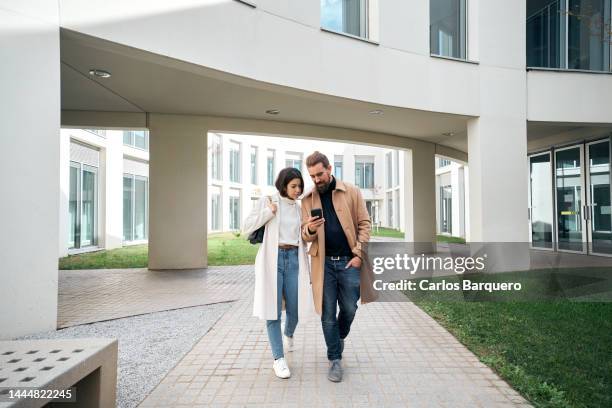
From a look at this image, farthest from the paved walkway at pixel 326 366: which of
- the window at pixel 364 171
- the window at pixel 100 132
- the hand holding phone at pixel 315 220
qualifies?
the window at pixel 364 171

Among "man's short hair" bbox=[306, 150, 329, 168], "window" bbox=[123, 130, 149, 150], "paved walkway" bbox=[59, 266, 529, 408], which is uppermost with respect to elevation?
"window" bbox=[123, 130, 149, 150]

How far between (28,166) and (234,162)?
96.5ft

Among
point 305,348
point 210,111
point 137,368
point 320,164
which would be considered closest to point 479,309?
point 305,348

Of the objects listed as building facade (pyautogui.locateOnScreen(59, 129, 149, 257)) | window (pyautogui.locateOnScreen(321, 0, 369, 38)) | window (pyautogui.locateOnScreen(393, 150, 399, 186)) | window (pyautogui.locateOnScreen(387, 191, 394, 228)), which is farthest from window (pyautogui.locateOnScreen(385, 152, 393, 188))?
window (pyautogui.locateOnScreen(321, 0, 369, 38))

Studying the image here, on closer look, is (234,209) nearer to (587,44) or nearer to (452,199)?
(452,199)

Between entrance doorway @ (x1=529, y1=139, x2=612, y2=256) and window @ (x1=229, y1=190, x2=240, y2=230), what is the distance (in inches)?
909

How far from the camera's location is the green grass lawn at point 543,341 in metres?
3.23

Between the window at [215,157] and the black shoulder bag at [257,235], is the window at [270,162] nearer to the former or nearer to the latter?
the window at [215,157]

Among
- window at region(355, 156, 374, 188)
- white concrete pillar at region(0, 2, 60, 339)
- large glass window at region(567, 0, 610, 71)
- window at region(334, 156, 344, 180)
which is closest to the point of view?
white concrete pillar at region(0, 2, 60, 339)

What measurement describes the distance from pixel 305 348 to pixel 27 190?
3472mm

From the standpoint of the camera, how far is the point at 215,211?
31.4 m

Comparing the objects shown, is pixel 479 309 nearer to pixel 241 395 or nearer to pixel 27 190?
pixel 241 395

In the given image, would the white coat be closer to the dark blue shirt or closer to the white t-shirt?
the white t-shirt

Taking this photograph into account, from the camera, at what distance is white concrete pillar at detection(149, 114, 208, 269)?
10.1m
